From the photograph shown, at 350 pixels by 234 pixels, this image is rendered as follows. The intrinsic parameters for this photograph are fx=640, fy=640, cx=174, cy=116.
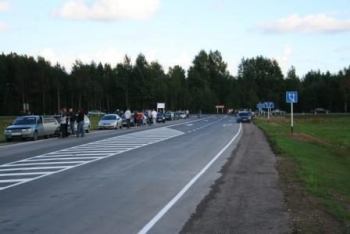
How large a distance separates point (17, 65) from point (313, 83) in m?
95.5

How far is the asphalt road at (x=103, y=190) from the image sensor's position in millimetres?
10148

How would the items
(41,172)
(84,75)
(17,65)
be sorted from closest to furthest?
(41,172) → (17,65) → (84,75)

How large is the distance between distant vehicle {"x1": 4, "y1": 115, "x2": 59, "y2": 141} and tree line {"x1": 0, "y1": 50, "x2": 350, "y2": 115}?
6944 cm

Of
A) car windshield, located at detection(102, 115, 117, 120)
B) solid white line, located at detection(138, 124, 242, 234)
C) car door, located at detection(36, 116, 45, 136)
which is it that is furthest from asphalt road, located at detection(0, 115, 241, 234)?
car windshield, located at detection(102, 115, 117, 120)

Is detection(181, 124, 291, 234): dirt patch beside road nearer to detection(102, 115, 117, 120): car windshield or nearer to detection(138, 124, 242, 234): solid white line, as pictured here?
detection(138, 124, 242, 234): solid white line

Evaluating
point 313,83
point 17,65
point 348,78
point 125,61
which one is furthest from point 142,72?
point 313,83

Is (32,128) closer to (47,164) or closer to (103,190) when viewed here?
(47,164)

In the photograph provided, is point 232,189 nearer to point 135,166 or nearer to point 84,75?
point 135,166

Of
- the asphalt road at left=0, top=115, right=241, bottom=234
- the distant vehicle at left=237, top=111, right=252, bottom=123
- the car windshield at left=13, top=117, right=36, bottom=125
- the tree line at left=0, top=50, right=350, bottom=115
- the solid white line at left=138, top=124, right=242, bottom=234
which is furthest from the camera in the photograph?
the tree line at left=0, top=50, right=350, bottom=115

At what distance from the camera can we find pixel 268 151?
90.6ft

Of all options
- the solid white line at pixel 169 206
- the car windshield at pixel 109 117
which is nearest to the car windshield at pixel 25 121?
the car windshield at pixel 109 117

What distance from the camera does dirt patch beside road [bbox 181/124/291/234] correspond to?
9.87 m

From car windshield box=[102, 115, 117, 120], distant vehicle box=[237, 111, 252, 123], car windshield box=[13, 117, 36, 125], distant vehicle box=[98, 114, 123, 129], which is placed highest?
car windshield box=[13, 117, 36, 125]

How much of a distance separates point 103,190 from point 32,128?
26648 mm
